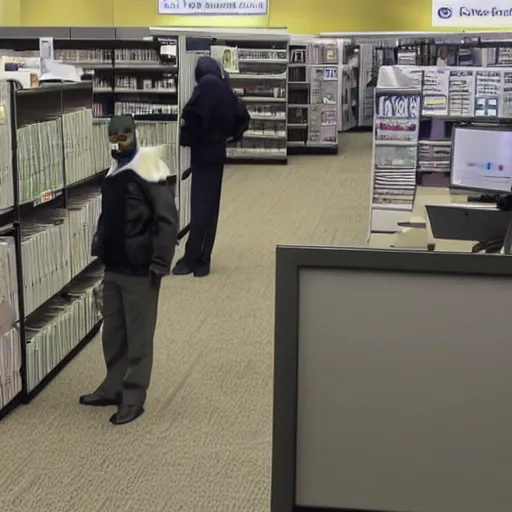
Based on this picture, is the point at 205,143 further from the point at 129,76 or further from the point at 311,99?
the point at 311,99

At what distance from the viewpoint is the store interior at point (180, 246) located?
382cm

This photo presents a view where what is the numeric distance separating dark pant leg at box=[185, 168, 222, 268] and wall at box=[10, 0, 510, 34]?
521 inches

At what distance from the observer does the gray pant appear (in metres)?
4.07

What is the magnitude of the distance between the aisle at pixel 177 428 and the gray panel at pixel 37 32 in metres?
9.28

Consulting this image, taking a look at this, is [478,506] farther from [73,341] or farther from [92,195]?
[92,195]

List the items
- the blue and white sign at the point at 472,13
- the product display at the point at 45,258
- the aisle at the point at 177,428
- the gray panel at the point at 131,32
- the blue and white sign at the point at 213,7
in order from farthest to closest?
1. the blue and white sign at the point at 472,13
2. the blue and white sign at the point at 213,7
3. the gray panel at the point at 131,32
4. the product display at the point at 45,258
5. the aisle at the point at 177,428

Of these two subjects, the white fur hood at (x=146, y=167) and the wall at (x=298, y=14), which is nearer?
the white fur hood at (x=146, y=167)

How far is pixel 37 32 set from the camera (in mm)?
15508

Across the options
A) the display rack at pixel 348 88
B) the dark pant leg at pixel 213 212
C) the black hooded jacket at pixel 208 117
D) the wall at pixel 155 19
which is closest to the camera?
the black hooded jacket at pixel 208 117

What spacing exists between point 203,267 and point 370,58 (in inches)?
512

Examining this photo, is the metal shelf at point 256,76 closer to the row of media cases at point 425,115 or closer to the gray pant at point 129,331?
the row of media cases at point 425,115

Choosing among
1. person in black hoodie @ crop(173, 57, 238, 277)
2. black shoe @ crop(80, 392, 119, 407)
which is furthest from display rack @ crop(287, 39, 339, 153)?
black shoe @ crop(80, 392, 119, 407)

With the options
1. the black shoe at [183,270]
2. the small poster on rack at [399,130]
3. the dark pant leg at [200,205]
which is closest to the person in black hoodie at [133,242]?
the dark pant leg at [200,205]

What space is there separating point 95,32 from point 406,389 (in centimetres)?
1459
